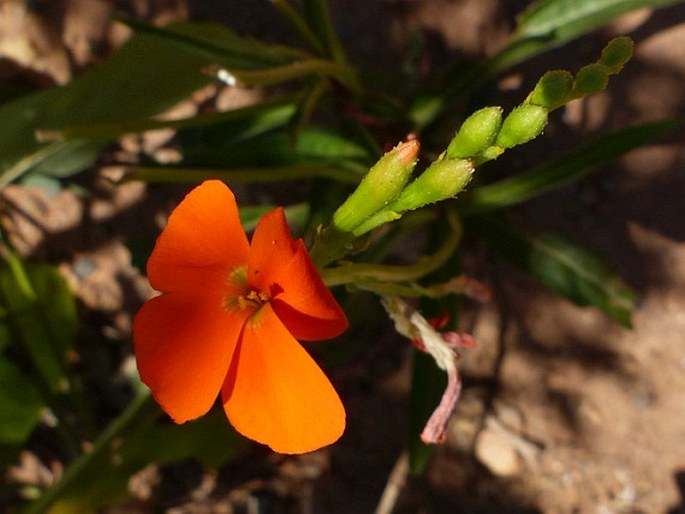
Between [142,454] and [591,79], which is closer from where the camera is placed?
[591,79]

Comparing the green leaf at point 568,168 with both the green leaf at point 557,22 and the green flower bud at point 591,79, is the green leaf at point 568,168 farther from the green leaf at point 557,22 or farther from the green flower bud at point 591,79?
the green flower bud at point 591,79

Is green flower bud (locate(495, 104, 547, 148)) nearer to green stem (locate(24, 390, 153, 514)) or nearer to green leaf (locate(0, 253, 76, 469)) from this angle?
green stem (locate(24, 390, 153, 514))

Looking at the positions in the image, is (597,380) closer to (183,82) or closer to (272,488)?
(272,488)

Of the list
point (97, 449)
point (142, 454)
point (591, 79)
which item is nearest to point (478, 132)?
point (591, 79)

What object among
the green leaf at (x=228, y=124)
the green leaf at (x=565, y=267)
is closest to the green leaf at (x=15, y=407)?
the green leaf at (x=228, y=124)

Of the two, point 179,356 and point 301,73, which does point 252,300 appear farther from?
point 301,73

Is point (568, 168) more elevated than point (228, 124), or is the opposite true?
point (228, 124)
